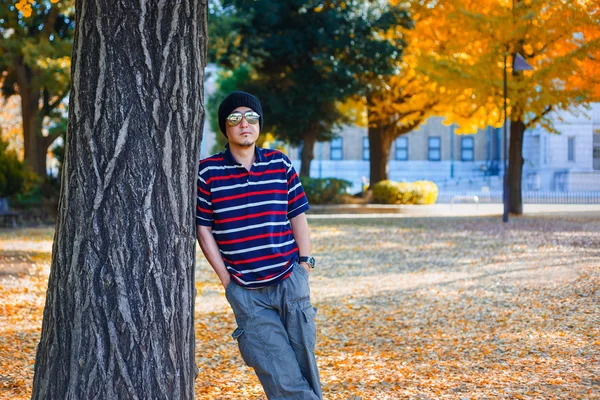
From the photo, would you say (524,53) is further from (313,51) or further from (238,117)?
(238,117)

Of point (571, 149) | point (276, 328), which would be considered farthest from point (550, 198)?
point (276, 328)

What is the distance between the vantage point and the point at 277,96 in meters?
26.0

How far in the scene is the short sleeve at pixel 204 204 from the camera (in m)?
4.00

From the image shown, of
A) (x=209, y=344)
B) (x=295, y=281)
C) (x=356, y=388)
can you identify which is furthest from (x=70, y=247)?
(x=209, y=344)

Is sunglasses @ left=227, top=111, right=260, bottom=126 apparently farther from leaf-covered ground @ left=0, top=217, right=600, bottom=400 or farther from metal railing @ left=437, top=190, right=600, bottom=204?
metal railing @ left=437, top=190, right=600, bottom=204

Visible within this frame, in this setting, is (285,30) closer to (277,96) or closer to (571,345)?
(277,96)

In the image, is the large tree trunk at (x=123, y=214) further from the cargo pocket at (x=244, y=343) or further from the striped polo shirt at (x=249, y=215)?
the cargo pocket at (x=244, y=343)

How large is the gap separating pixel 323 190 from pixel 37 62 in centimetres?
1026

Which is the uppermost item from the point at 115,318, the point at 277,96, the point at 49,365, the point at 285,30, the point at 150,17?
the point at 285,30

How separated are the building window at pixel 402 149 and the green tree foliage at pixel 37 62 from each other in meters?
27.4

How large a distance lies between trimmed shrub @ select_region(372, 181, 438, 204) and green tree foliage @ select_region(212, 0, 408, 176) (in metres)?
3.61

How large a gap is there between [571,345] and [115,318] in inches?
171

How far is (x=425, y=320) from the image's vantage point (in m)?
8.38

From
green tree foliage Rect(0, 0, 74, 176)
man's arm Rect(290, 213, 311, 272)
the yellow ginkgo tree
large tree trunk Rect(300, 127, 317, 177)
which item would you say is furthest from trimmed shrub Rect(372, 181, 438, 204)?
man's arm Rect(290, 213, 311, 272)
